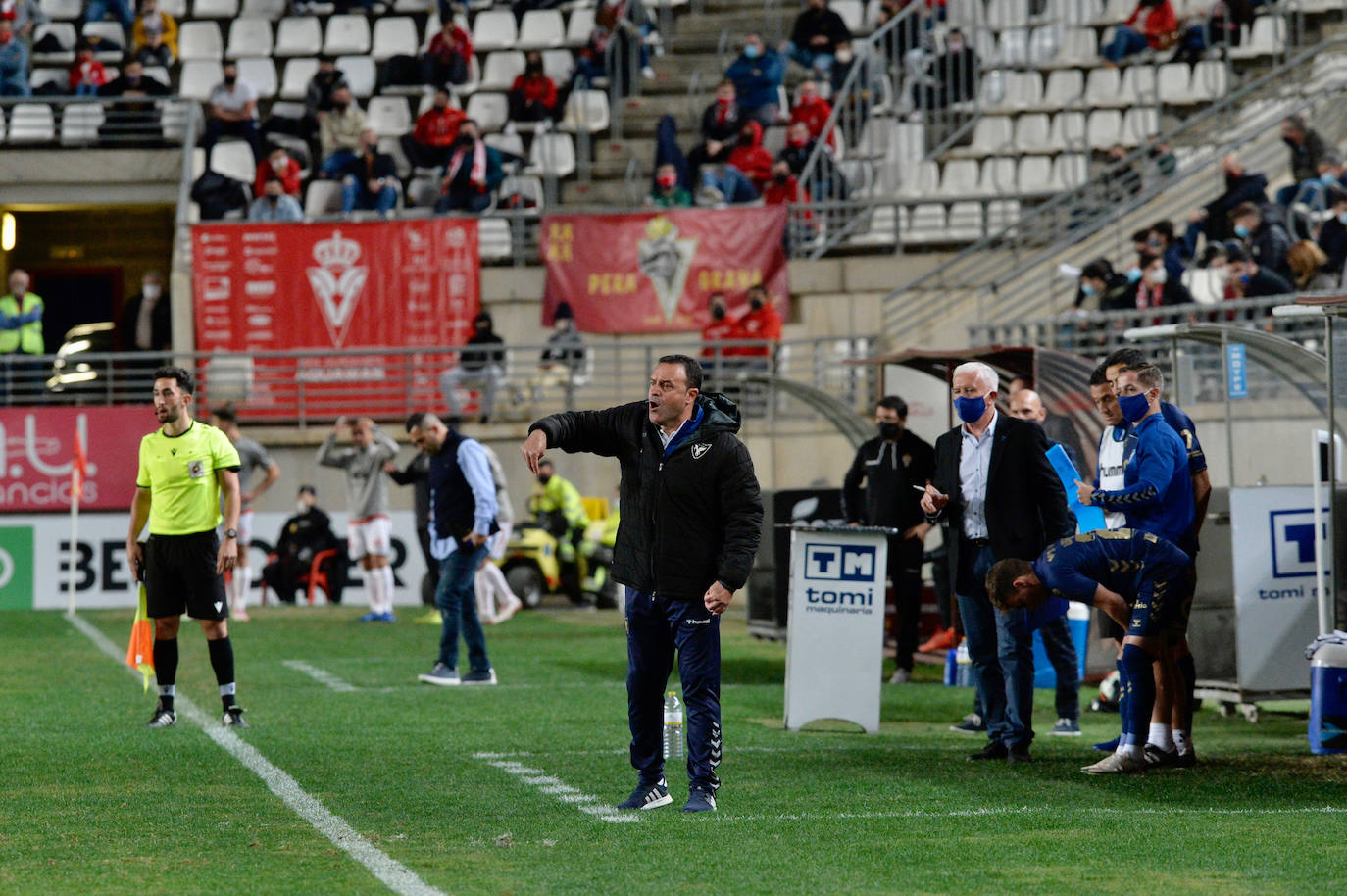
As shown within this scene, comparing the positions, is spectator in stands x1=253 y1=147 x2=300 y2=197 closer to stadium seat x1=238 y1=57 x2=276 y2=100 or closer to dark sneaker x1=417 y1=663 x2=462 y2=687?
stadium seat x1=238 y1=57 x2=276 y2=100

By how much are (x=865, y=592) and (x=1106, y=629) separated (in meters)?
2.66

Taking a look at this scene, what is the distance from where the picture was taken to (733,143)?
2894cm

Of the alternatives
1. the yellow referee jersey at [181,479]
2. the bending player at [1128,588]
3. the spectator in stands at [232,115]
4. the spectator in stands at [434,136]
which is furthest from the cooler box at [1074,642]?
the spectator in stands at [232,115]

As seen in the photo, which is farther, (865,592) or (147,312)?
A: (147,312)

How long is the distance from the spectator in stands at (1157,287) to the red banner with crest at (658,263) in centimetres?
603

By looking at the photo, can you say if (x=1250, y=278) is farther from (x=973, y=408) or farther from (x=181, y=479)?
(x=181, y=479)

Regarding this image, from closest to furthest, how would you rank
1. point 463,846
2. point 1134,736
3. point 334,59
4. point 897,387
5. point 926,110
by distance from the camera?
point 463,846
point 1134,736
point 897,387
point 926,110
point 334,59

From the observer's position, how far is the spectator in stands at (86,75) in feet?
101

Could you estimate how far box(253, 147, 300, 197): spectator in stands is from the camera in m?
28.3

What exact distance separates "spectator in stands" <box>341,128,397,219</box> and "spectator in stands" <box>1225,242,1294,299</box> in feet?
40.5

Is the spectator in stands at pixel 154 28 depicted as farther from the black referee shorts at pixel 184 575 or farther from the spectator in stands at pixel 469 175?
the black referee shorts at pixel 184 575

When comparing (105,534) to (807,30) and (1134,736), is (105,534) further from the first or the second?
(1134,736)

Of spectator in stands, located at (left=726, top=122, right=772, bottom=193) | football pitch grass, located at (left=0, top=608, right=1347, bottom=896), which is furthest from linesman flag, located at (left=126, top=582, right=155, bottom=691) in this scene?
spectator in stands, located at (left=726, top=122, right=772, bottom=193)

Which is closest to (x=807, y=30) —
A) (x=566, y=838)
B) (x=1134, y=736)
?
(x=1134, y=736)
